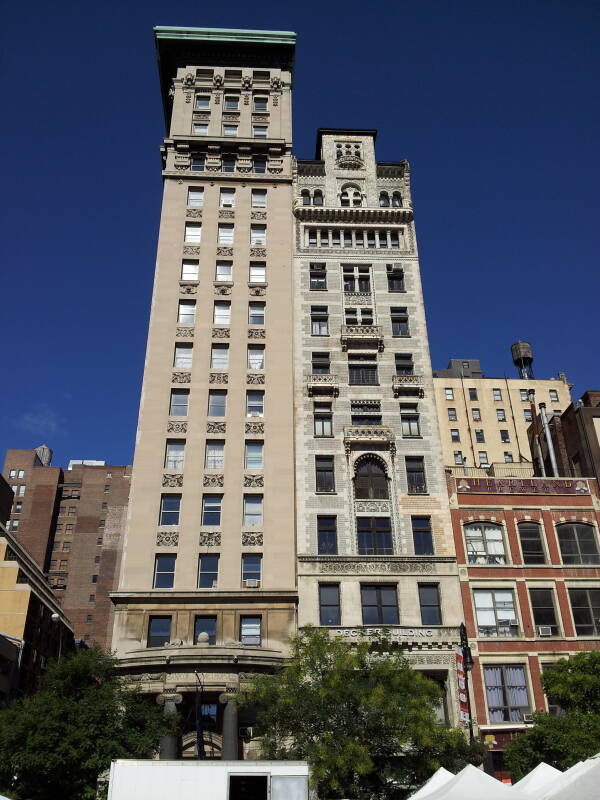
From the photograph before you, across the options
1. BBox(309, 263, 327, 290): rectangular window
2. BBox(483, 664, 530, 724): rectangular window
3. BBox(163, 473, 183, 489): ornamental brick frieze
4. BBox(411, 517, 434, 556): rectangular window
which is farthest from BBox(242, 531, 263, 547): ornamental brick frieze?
BBox(309, 263, 327, 290): rectangular window

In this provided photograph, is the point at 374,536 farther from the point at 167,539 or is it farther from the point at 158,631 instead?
the point at 158,631

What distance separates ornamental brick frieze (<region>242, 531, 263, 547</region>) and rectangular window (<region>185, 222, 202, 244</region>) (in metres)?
25.2

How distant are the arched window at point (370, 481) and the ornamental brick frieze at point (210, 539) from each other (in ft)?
30.8

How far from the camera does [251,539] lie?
47.2m

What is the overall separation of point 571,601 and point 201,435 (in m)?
25.7

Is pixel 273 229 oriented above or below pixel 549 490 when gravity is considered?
above

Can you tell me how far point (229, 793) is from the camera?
76.7 ft

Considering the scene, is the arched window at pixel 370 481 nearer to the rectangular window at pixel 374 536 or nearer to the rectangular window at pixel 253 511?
the rectangular window at pixel 374 536

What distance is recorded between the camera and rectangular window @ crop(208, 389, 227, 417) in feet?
171

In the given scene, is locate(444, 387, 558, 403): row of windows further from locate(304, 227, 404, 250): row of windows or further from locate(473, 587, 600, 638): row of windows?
locate(473, 587, 600, 638): row of windows

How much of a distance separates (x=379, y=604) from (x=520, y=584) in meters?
8.72

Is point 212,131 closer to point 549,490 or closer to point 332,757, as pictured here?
point 549,490

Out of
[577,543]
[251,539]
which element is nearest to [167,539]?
[251,539]

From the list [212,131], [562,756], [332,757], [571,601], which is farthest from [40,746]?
[212,131]
